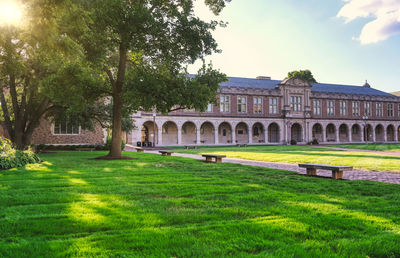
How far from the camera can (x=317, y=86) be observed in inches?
2180

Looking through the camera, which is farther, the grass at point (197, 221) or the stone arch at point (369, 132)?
the stone arch at point (369, 132)

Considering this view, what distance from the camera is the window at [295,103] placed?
4847cm

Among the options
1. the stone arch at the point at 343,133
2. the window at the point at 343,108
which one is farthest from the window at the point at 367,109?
the stone arch at the point at 343,133

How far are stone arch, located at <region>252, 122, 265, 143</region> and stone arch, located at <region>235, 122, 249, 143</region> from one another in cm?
145

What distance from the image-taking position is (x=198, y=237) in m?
3.22

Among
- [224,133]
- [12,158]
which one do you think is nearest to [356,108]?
[224,133]

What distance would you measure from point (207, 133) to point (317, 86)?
26.0 m

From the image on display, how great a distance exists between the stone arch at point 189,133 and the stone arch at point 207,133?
134cm

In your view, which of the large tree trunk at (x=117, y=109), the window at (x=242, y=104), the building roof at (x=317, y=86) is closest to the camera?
the large tree trunk at (x=117, y=109)

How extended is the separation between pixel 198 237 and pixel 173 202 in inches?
69.5

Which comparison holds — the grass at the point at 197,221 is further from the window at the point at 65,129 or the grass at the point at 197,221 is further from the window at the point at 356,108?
the window at the point at 356,108

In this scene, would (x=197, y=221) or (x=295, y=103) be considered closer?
(x=197, y=221)

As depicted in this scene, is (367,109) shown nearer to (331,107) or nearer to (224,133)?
(331,107)

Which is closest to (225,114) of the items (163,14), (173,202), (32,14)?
(163,14)
